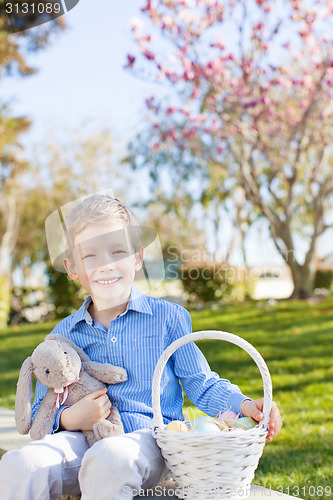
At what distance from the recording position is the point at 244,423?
6.01 feet

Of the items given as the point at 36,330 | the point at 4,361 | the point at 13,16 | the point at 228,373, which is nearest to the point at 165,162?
the point at 13,16

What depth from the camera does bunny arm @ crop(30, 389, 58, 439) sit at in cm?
198

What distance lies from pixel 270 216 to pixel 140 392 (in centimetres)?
829

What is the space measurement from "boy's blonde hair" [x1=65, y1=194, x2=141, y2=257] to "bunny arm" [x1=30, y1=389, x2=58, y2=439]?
1.76ft

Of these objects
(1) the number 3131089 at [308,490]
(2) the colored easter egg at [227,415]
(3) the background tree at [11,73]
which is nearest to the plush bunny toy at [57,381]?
(2) the colored easter egg at [227,415]

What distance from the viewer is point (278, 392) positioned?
462 cm

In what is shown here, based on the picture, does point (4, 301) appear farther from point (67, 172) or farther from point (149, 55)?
point (67, 172)

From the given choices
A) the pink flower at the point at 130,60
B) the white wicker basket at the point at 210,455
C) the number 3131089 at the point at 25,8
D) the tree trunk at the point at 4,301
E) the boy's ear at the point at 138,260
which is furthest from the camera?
the tree trunk at the point at 4,301

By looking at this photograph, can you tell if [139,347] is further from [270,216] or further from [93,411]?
[270,216]

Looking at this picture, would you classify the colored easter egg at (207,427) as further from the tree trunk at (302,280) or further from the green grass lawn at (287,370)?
the tree trunk at (302,280)

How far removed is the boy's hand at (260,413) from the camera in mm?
1795

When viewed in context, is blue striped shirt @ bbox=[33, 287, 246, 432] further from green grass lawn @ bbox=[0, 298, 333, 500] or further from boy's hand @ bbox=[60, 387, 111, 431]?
green grass lawn @ bbox=[0, 298, 333, 500]

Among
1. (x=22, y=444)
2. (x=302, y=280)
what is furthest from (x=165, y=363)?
(x=302, y=280)

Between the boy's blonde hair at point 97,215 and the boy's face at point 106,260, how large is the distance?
0.02 meters
